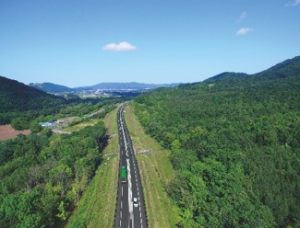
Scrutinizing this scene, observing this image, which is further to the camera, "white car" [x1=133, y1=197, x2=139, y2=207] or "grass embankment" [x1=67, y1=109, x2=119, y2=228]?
"white car" [x1=133, y1=197, x2=139, y2=207]

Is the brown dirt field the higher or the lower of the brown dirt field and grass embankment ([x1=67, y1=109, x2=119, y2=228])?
the higher

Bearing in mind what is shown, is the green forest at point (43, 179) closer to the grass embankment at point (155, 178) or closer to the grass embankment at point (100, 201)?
the grass embankment at point (100, 201)

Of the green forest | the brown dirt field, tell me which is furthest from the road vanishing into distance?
the brown dirt field

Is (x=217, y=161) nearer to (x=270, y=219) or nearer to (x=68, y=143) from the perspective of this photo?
(x=270, y=219)

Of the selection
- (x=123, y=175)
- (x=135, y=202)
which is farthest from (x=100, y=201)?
(x=123, y=175)

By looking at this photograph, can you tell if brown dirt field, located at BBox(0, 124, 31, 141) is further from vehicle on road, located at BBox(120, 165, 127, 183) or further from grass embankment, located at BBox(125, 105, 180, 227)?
vehicle on road, located at BBox(120, 165, 127, 183)

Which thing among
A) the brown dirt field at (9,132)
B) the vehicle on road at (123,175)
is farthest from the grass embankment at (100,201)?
the brown dirt field at (9,132)
